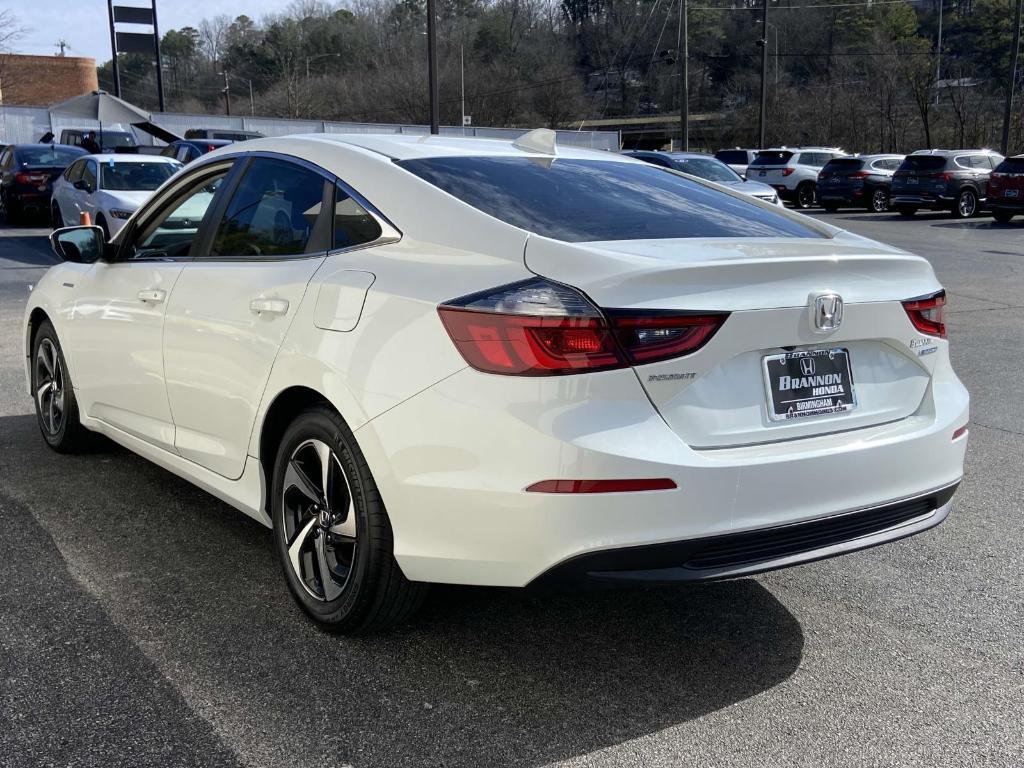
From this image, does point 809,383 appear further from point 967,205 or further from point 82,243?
point 967,205

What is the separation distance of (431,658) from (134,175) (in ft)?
47.4

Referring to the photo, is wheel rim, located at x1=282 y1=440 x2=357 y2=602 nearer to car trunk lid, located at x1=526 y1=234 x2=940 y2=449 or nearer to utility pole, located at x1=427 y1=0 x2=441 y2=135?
car trunk lid, located at x1=526 y1=234 x2=940 y2=449

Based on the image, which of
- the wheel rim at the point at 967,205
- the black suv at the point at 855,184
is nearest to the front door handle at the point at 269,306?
the wheel rim at the point at 967,205

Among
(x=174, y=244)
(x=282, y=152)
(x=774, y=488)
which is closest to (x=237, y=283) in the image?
(x=282, y=152)

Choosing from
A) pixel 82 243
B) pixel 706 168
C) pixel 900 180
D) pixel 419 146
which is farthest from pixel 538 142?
pixel 900 180

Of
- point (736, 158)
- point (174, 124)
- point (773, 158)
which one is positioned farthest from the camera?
point (174, 124)

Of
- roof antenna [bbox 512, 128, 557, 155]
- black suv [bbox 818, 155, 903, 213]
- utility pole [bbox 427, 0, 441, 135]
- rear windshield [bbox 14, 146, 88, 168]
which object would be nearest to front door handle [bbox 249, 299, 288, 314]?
roof antenna [bbox 512, 128, 557, 155]

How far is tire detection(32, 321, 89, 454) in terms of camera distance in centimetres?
522

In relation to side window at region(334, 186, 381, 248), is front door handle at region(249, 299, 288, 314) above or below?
below

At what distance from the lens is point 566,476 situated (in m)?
2.62

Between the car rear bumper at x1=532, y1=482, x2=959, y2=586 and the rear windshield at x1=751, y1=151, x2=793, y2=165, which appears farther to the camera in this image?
the rear windshield at x1=751, y1=151, x2=793, y2=165

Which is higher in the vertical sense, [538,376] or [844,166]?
[844,166]

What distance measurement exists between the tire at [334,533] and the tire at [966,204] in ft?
85.9

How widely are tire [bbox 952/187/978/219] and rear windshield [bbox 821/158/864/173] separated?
3612 millimetres
